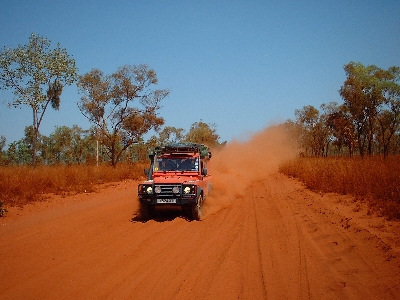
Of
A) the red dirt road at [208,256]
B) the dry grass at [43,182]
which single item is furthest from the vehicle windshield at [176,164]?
the dry grass at [43,182]

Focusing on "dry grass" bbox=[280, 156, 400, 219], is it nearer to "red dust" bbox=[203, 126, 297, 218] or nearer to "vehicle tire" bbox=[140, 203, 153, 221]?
"red dust" bbox=[203, 126, 297, 218]

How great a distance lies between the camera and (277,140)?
28.8 m

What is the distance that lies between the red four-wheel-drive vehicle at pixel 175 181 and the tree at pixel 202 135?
44684 mm

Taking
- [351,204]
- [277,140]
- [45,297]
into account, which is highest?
[277,140]

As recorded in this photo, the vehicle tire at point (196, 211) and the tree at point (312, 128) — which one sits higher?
the tree at point (312, 128)

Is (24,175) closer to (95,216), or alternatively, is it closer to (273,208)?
(95,216)

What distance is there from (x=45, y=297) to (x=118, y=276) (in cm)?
118

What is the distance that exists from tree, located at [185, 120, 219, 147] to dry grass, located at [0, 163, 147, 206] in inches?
1374

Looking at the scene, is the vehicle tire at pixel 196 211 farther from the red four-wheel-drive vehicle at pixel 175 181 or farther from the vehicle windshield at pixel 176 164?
the vehicle windshield at pixel 176 164

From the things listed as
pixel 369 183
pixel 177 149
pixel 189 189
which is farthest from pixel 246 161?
pixel 189 189

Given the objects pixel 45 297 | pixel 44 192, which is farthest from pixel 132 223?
pixel 44 192

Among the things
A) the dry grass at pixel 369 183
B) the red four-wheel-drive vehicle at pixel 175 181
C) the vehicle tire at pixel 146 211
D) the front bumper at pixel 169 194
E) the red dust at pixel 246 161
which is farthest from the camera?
the red dust at pixel 246 161

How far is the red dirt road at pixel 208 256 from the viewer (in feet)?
17.3

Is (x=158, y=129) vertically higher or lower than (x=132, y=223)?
higher
